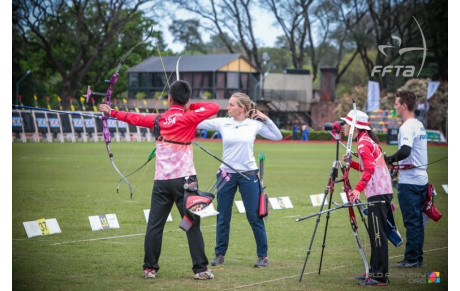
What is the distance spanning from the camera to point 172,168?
305 inches

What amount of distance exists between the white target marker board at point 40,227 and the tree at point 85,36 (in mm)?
34677

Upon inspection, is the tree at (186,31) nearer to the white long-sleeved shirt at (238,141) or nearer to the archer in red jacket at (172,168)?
the white long-sleeved shirt at (238,141)

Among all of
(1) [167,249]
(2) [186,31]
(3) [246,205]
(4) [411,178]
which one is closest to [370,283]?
(4) [411,178]

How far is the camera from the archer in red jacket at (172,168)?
25.4 feet

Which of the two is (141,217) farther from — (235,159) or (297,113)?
(297,113)

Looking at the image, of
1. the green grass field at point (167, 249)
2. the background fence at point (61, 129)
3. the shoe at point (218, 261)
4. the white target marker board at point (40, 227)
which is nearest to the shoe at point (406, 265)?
the green grass field at point (167, 249)

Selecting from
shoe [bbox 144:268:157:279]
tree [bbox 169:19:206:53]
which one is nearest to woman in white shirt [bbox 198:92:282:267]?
shoe [bbox 144:268:157:279]

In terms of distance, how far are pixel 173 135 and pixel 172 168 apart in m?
0.36

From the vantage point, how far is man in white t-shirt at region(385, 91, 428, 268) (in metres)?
8.67

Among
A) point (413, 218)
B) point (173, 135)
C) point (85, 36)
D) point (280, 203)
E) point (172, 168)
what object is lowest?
point (280, 203)

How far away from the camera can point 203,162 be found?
92.9 ft

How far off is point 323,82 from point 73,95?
2250 centimetres

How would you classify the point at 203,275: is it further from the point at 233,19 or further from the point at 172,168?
the point at 233,19

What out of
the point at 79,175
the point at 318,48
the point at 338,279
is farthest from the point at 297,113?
the point at 338,279
